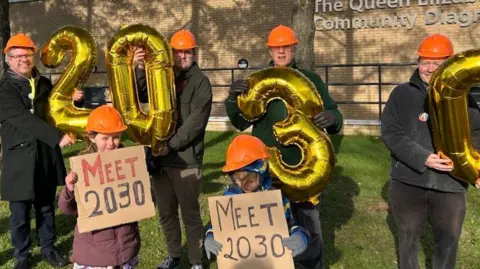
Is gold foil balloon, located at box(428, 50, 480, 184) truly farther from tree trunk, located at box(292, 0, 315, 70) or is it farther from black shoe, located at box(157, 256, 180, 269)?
tree trunk, located at box(292, 0, 315, 70)

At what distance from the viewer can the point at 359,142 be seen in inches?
415

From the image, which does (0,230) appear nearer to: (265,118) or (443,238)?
(265,118)

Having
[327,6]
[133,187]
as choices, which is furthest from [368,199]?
[327,6]

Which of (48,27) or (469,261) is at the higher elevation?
(48,27)

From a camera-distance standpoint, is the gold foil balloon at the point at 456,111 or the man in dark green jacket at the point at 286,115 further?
the man in dark green jacket at the point at 286,115

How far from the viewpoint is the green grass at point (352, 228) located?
4.63 m

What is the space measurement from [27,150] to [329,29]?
11180mm

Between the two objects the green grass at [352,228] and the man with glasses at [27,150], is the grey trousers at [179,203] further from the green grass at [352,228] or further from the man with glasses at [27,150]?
the man with glasses at [27,150]

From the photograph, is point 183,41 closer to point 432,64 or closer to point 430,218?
point 432,64

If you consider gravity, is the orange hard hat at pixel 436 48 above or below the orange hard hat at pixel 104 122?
above

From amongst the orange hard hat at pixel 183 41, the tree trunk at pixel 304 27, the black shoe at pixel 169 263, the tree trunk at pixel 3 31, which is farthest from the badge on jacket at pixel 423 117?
the tree trunk at pixel 3 31

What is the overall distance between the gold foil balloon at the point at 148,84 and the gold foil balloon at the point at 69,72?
348 mm

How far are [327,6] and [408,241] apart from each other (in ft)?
37.4

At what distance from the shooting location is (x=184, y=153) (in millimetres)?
4129
